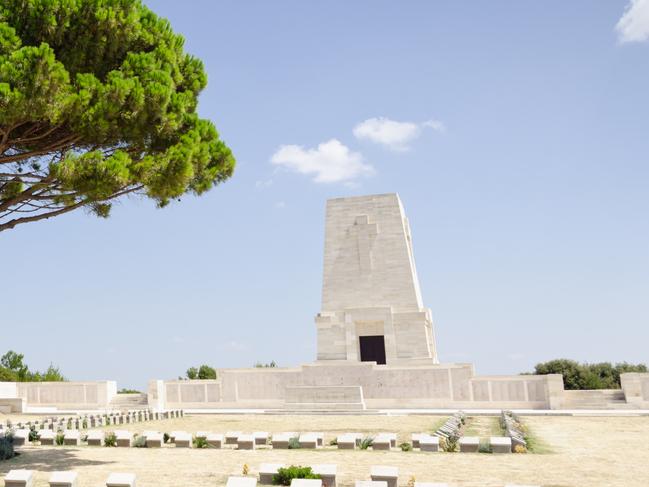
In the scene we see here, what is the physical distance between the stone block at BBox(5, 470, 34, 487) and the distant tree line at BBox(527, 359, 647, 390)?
83.3 ft

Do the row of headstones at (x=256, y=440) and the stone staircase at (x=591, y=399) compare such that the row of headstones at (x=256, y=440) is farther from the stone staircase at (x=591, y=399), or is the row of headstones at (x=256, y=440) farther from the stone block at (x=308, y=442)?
the stone staircase at (x=591, y=399)

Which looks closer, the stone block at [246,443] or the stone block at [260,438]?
the stone block at [246,443]

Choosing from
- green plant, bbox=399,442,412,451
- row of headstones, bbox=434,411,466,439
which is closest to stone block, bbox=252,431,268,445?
green plant, bbox=399,442,412,451

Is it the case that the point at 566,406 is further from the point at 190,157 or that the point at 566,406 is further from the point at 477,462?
the point at 190,157

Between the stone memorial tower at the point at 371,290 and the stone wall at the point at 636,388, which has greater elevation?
the stone memorial tower at the point at 371,290

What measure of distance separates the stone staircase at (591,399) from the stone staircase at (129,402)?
57.6ft

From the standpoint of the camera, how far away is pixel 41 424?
1684cm

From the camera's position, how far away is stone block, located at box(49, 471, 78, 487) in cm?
786

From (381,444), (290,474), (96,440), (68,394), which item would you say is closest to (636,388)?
(381,444)

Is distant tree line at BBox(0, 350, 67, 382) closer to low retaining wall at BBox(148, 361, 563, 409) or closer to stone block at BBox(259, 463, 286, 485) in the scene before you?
low retaining wall at BBox(148, 361, 563, 409)

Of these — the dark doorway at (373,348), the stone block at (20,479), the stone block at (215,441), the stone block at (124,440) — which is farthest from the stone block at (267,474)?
the dark doorway at (373,348)

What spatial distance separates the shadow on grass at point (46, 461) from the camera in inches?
400

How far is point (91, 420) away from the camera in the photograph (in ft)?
59.2

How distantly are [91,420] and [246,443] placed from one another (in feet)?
26.3
